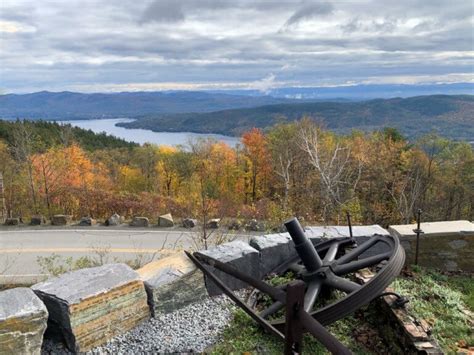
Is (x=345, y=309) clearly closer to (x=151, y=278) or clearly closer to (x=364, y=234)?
(x=151, y=278)

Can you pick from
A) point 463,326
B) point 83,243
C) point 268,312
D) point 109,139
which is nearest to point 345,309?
point 268,312

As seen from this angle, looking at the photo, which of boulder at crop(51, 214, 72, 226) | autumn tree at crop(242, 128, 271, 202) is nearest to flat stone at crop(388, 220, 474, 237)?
boulder at crop(51, 214, 72, 226)

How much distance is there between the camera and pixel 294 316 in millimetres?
2885

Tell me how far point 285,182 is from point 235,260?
20.7 m

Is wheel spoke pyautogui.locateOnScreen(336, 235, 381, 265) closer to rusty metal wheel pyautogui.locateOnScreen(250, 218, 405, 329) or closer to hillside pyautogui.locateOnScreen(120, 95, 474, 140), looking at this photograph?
rusty metal wheel pyautogui.locateOnScreen(250, 218, 405, 329)

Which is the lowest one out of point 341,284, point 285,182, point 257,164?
point 257,164

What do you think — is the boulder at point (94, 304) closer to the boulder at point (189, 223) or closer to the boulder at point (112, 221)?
the boulder at point (189, 223)

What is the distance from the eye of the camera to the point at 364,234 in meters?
5.85

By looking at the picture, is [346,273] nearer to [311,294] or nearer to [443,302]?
[311,294]

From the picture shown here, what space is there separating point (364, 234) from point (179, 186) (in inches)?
1604

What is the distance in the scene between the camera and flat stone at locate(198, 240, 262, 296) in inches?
196

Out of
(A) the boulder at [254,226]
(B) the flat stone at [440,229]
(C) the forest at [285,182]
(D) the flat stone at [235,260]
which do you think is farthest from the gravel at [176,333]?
(A) the boulder at [254,226]

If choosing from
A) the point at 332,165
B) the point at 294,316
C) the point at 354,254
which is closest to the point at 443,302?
the point at 354,254

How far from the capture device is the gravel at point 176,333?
394 centimetres
